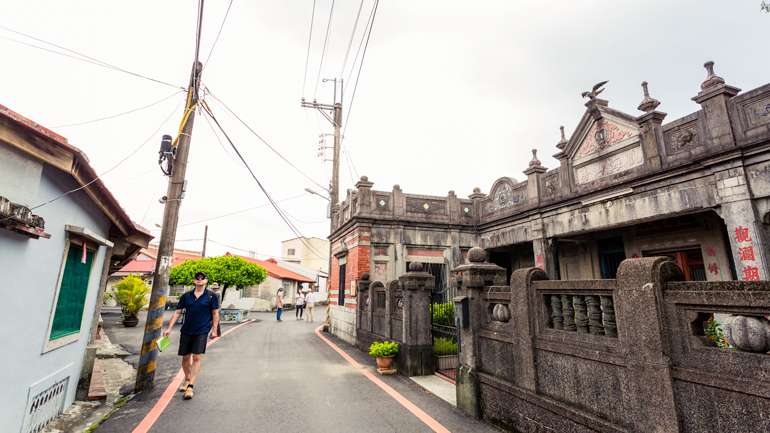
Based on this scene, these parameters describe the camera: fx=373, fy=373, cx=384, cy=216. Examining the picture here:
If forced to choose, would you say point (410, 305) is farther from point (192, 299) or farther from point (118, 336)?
point (118, 336)

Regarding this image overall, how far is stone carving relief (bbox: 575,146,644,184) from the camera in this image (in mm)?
8828

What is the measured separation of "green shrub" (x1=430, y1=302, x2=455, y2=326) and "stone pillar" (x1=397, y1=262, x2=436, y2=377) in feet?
4.98

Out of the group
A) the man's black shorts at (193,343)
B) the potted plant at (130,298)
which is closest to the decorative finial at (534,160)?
the man's black shorts at (193,343)

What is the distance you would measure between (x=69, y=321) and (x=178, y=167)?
3.25 meters

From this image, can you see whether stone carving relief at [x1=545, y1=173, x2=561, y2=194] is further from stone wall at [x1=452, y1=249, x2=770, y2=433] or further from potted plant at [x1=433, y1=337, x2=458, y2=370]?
stone wall at [x1=452, y1=249, x2=770, y2=433]

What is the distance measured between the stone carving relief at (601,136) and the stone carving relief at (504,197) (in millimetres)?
2475

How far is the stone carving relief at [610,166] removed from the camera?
348 inches

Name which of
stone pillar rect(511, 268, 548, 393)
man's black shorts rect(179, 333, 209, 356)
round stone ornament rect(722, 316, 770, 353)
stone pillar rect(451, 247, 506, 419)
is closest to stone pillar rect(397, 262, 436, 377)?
stone pillar rect(451, 247, 506, 419)

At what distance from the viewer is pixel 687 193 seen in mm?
7746

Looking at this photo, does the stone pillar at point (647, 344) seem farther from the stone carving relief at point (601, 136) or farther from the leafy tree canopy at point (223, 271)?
the leafy tree canopy at point (223, 271)

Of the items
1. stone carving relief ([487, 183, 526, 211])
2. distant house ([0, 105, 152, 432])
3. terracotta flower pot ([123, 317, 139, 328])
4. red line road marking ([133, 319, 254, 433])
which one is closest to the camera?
distant house ([0, 105, 152, 432])

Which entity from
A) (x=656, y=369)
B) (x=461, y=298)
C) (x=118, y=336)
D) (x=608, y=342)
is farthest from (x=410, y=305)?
(x=118, y=336)

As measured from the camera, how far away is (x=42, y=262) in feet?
14.3

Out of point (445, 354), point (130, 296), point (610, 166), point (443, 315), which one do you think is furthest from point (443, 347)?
point (130, 296)
